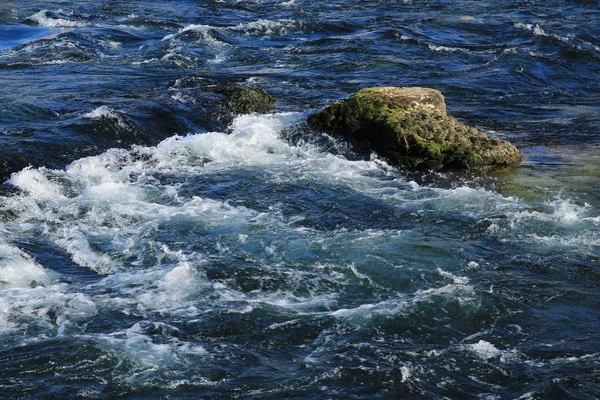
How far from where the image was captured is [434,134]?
1166 cm

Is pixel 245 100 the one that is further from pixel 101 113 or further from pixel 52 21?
pixel 52 21

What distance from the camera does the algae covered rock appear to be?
11500 mm

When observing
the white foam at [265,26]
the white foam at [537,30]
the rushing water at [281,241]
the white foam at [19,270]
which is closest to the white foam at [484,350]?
the rushing water at [281,241]

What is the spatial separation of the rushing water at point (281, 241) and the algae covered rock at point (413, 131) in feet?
0.99

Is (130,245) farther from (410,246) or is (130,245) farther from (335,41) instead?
(335,41)

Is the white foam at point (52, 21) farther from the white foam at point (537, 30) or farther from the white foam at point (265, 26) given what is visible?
the white foam at point (537, 30)

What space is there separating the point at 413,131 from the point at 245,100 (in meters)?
3.47

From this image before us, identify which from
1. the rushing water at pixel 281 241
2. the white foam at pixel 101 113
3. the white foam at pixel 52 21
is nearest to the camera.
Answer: the rushing water at pixel 281 241

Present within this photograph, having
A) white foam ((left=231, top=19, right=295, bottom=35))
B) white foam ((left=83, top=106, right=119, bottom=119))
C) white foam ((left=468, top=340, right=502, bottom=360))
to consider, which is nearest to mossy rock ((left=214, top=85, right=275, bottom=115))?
white foam ((left=83, top=106, right=119, bottom=119))

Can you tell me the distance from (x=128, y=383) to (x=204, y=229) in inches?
128

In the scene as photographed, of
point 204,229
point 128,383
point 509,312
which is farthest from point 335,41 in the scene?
point 128,383

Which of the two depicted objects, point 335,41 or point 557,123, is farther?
point 335,41

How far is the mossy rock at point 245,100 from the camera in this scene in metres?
13.8

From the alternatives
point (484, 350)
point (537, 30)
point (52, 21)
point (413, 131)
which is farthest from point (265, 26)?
A: point (484, 350)
